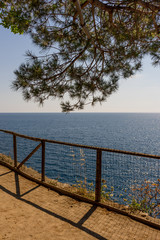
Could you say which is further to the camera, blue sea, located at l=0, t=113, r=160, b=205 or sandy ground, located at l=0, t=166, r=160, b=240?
blue sea, located at l=0, t=113, r=160, b=205

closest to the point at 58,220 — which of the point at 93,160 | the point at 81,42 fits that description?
the point at 93,160

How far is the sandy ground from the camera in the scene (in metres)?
3.56

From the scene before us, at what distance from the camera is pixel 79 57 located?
267 inches

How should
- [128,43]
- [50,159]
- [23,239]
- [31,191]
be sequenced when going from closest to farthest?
1. [23,239]
2. [31,191]
3. [128,43]
4. [50,159]

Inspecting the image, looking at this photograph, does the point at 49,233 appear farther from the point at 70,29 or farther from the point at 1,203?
the point at 70,29

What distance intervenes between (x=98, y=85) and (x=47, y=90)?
193 cm


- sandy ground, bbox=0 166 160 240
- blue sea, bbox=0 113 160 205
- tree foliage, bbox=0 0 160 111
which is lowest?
blue sea, bbox=0 113 160 205

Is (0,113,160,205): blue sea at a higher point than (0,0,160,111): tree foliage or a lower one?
lower

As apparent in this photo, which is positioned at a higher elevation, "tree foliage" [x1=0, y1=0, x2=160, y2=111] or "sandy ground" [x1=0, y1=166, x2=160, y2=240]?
"tree foliage" [x1=0, y1=0, x2=160, y2=111]

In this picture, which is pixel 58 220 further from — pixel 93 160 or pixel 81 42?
pixel 81 42

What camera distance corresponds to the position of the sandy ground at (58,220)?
11.7ft

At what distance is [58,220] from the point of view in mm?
4098

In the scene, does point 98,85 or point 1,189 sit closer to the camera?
point 1,189

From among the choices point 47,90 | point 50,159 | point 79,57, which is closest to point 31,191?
point 47,90
